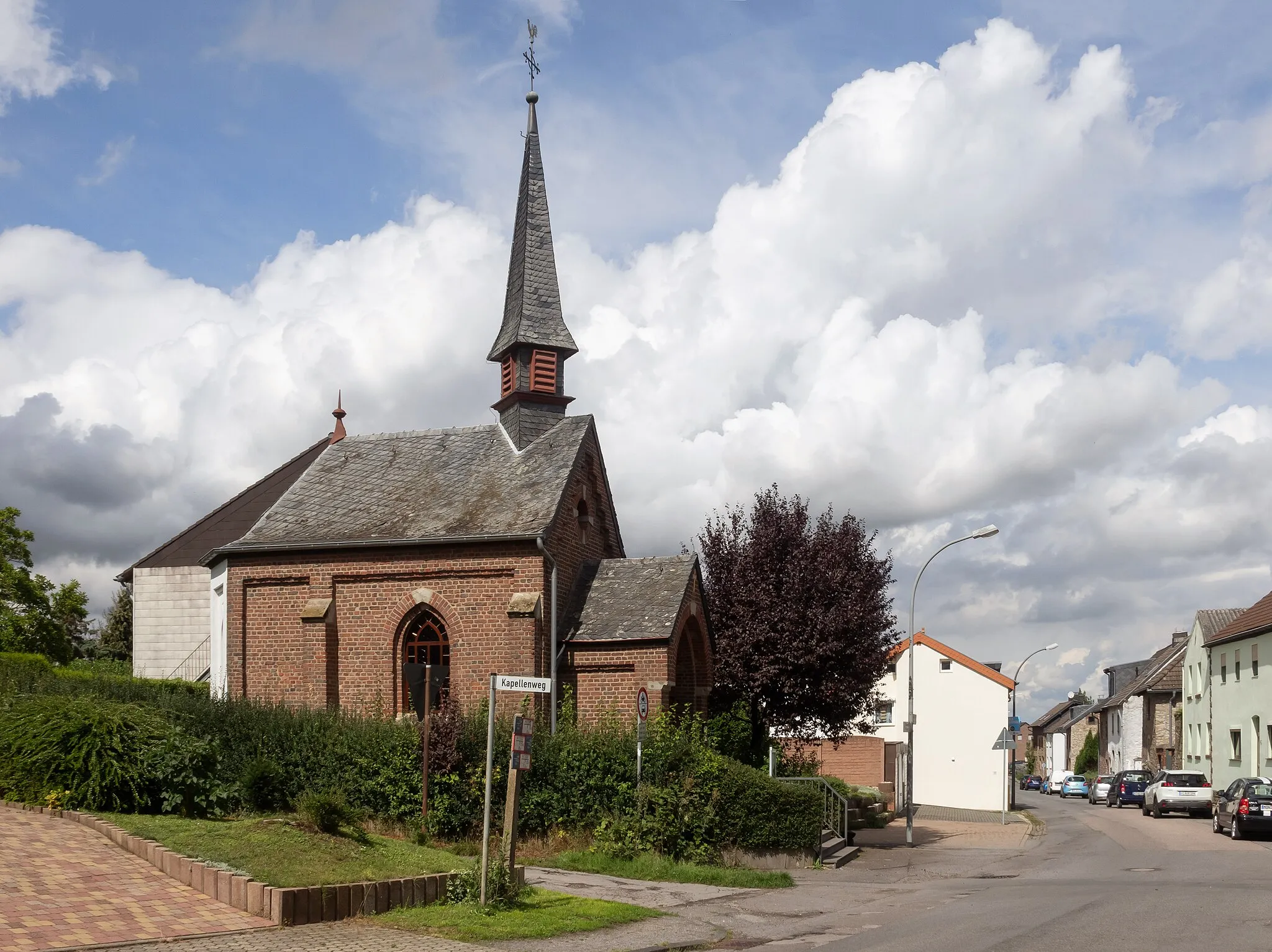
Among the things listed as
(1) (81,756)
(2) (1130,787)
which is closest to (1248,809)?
(1) (81,756)

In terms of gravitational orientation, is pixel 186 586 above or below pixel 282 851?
above

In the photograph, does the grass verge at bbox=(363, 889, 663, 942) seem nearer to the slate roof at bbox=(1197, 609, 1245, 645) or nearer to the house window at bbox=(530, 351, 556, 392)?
the house window at bbox=(530, 351, 556, 392)

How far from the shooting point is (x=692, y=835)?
2038 cm

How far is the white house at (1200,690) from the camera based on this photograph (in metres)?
56.9

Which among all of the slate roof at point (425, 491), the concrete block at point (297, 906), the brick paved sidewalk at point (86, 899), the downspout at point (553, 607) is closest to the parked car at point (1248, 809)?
the downspout at point (553, 607)

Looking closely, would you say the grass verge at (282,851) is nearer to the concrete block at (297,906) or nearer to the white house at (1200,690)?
the concrete block at (297,906)

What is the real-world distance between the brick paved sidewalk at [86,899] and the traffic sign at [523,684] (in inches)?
141

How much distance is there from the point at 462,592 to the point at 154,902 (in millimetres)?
14091

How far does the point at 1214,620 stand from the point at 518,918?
5581 centimetres

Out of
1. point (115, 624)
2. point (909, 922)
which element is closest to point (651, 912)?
point (909, 922)

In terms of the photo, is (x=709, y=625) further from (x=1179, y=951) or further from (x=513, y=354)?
(x=1179, y=951)

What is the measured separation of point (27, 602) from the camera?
43562 millimetres

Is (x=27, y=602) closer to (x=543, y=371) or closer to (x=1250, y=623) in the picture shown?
(x=543, y=371)

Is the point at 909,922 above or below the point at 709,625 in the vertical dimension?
below
